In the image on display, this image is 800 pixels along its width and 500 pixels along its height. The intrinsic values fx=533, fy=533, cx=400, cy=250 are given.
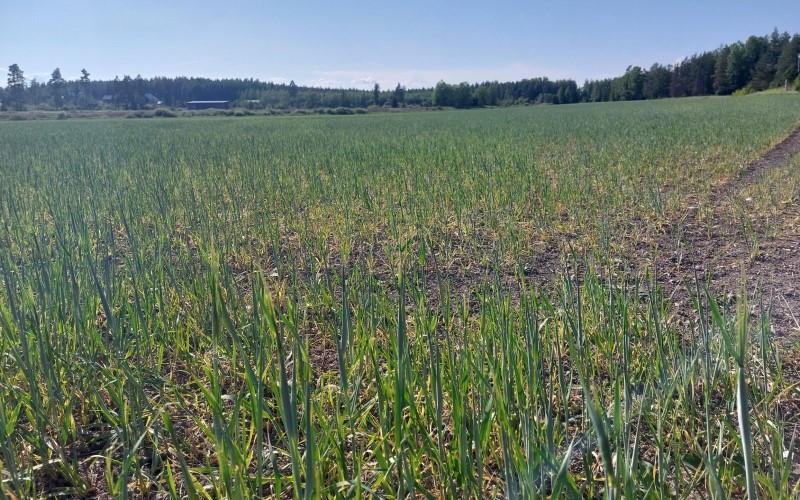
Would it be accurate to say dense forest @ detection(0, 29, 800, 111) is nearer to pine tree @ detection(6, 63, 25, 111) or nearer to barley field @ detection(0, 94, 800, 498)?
pine tree @ detection(6, 63, 25, 111)

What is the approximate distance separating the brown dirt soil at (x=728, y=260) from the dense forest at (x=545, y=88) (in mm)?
64401

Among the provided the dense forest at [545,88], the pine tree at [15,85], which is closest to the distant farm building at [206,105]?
the dense forest at [545,88]

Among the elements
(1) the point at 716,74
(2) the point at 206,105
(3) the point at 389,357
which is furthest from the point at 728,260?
(2) the point at 206,105

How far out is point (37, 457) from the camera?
1.52 metres

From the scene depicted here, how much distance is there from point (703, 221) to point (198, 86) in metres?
110

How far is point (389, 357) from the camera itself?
1.70 m

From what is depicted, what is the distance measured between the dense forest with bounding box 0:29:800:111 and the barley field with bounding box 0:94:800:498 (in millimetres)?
64113

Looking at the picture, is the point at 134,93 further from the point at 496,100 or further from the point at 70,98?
the point at 496,100

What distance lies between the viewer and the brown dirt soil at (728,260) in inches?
103

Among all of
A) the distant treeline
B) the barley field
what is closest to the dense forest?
the distant treeline

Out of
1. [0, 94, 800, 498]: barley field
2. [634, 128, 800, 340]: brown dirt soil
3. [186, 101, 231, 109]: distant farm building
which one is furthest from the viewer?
[186, 101, 231, 109]: distant farm building

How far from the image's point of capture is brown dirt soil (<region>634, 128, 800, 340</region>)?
262cm

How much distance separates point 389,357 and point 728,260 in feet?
9.44

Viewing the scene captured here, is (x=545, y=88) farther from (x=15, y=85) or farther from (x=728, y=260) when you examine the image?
(x=728, y=260)
